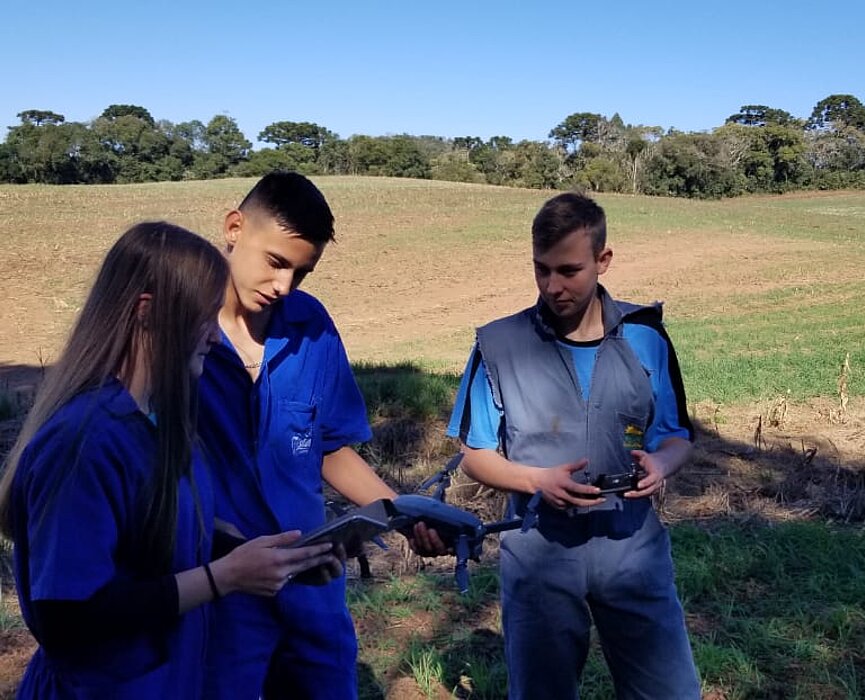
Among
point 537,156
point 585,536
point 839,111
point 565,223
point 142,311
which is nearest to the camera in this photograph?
point 142,311

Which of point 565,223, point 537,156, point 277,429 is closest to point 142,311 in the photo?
point 277,429

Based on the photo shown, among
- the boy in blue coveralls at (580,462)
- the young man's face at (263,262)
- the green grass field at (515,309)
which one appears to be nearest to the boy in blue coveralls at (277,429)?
the young man's face at (263,262)

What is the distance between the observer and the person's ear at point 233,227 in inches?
98.0

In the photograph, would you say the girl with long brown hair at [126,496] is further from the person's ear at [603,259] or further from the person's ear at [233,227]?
the person's ear at [603,259]

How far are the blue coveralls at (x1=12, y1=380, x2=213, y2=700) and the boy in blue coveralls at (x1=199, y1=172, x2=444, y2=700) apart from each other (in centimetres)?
39

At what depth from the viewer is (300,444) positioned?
7.86ft

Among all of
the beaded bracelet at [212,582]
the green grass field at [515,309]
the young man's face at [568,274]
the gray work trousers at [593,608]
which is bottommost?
the green grass field at [515,309]

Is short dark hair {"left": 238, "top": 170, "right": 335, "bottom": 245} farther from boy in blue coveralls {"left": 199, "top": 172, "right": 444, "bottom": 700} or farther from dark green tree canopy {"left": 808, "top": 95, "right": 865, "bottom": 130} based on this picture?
dark green tree canopy {"left": 808, "top": 95, "right": 865, "bottom": 130}

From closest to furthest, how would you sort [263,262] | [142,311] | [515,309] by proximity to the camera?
1. [142,311]
2. [263,262]
3. [515,309]

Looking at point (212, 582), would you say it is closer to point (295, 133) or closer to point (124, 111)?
point (295, 133)

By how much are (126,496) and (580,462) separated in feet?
4.11

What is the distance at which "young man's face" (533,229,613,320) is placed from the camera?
266 centimetres

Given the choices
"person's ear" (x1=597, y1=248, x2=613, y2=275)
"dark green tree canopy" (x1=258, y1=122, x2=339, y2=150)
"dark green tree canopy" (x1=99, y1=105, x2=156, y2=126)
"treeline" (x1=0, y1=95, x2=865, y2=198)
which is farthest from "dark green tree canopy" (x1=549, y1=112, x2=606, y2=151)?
"person's ear" (x1=597, y1=248, x2=613, y2=275)

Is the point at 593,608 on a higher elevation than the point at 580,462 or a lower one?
lower
